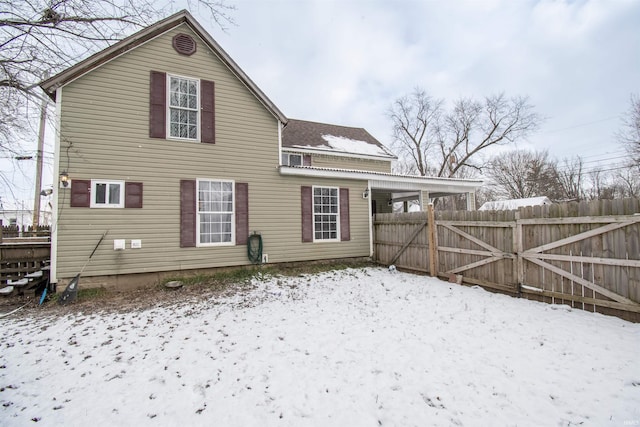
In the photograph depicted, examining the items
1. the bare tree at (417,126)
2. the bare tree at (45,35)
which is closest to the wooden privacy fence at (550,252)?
the bare tree at (45,35)

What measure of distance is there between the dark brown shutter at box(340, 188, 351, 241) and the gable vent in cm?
619

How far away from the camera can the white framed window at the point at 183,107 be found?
25.5ft

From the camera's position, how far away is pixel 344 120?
32688mm

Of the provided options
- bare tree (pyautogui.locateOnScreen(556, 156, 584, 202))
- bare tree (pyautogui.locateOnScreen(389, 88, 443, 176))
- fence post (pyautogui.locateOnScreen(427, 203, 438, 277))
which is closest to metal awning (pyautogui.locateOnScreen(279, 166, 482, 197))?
fence post (pyautogui.locateOnScreen(427, 203, 438, 277))

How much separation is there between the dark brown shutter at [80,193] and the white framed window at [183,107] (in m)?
2.32

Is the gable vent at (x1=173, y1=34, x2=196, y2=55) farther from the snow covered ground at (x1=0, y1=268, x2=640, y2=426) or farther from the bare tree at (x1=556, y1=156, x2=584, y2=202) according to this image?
the bare tree at (x1=556, y1=156, x2=584, y2=202)

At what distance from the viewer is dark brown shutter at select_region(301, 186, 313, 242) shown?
9196mm

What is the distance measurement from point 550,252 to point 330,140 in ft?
35.1

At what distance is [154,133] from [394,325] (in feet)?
24.3

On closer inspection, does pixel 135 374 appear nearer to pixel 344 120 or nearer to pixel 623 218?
pixel 623 218

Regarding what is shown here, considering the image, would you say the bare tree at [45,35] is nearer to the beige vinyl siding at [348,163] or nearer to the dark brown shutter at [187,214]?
the dark brown shutter at [187,214]

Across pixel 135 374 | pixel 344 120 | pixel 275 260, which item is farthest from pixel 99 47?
pixel 344 120

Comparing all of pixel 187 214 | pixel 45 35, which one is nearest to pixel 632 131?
pixel 187 214

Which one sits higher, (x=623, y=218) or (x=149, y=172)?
(x=149, y=172)
